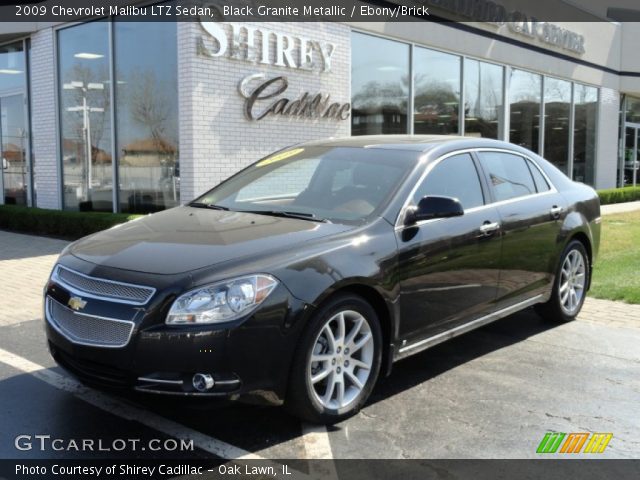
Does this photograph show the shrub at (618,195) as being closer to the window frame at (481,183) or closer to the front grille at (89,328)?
the window frame at (481,183)

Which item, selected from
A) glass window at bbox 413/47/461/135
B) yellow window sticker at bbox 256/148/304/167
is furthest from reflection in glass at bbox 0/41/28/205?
yellow window sticker at bbox 256/148/304/167

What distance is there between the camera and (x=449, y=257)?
4.43 m

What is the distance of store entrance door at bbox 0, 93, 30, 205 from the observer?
14164 millimetres

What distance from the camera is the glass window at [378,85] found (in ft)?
43.2

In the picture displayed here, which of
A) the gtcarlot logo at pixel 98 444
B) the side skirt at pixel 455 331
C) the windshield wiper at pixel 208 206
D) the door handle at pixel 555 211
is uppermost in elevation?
the windshield wiper at pixel 208 206

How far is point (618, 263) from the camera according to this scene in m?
8.94

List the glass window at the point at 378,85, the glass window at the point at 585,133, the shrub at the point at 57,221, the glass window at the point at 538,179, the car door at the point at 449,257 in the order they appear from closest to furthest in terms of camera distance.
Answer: the car door at the point at 449,257 < the glass window at the point at 538,179 < the shrub at the point at 57,221 < the glass window at the point at 378,85 < the glass window at the point at 585,133

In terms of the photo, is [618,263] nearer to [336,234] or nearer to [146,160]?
[336,234]

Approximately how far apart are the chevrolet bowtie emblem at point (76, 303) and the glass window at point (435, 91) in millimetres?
11817

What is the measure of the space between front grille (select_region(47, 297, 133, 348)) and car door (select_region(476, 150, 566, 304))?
286cm

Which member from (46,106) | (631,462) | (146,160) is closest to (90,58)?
(46,106)

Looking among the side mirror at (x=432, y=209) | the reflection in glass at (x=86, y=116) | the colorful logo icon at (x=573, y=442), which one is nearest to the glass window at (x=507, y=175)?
the side mirror at (x=432, y=209)

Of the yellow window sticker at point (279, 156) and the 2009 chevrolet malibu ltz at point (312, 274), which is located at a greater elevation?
the yellow window sticker at point (279, 156)

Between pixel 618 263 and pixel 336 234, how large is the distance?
6376mm
